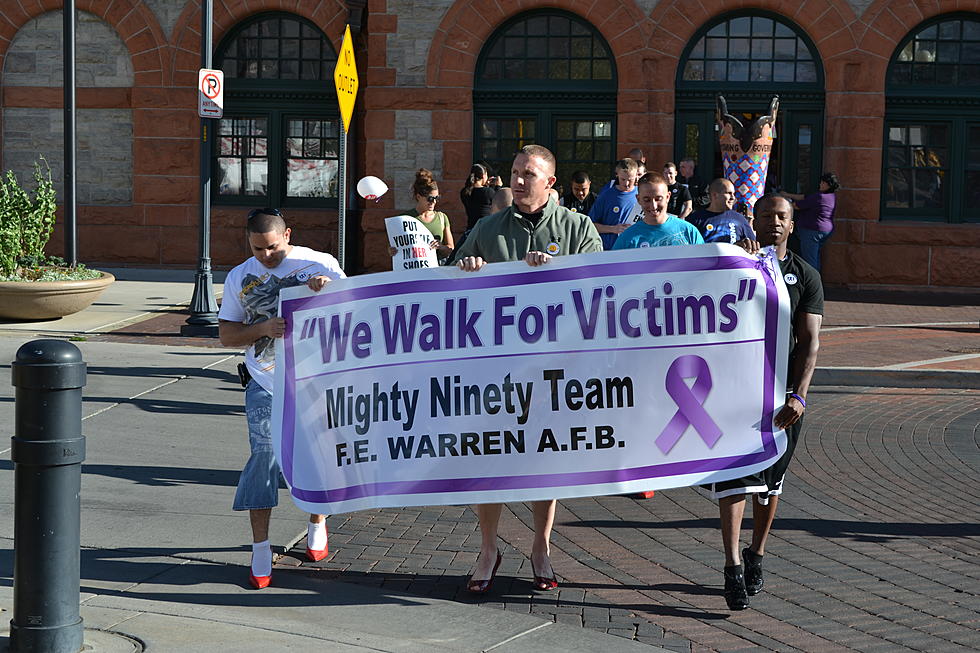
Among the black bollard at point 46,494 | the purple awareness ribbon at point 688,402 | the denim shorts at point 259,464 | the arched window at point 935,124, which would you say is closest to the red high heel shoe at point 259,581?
the denim shorts at point 259,464

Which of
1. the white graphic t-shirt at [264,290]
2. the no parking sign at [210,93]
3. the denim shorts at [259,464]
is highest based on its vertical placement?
the no parking sign at [210,93]

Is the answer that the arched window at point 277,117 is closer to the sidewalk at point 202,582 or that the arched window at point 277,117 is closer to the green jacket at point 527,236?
the sidewalk at point 202,582

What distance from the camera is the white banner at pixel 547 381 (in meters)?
5.75

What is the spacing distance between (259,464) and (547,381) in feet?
4.52

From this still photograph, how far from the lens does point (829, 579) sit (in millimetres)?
6238

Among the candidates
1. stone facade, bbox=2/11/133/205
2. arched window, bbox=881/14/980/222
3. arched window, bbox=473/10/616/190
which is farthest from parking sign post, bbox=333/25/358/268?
arched window, bbox=881/14/980/222

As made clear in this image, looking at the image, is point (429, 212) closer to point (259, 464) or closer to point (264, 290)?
point (264, 290)

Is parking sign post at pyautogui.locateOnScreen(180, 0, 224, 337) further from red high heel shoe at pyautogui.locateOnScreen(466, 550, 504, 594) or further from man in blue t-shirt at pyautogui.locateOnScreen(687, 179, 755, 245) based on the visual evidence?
red high heel shoe at pyautogui.locateOnScreen(466, 550, 504, 594)

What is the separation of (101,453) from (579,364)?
4065mm

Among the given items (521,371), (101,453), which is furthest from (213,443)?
(521,371)

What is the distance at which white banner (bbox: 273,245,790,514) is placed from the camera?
5754 mm

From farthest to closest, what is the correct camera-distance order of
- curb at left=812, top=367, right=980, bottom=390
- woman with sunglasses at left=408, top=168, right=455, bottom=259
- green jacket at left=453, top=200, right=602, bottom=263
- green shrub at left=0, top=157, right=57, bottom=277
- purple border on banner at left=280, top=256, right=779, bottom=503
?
green shrub at left=0, top=157, right=57, bottom=277
curb at left=812, top=367, right=980, bottom=390
woman with sunglasses at left=408, top=168, right=455, bottom=259
green jacket at left=453, top=200, right=602, bottom=263
purple border on banner at left=280, top=256, right=779, bottom=503

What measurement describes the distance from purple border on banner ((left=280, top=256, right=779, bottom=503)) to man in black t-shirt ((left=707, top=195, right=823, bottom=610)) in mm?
111

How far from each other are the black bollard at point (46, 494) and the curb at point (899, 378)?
8617 millimetres
